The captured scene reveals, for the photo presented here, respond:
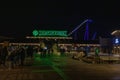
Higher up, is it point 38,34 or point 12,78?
point 38,34

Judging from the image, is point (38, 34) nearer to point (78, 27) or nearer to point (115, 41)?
point (115, 41)

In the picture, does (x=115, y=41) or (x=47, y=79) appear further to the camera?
(x=115, y=41)

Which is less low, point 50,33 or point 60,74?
point 50,33

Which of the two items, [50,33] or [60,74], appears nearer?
[60,74]

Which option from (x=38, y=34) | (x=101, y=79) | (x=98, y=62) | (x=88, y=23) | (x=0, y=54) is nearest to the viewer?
(x=101, y=79)

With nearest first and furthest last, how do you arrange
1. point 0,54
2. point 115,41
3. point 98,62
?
point 0,54, point 98,62, point 115,41

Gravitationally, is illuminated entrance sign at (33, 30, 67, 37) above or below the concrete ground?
above

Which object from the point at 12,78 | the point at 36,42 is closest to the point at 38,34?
the point at 36,42

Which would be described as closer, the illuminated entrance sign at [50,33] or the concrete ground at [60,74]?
the concrete ground at [60,74]

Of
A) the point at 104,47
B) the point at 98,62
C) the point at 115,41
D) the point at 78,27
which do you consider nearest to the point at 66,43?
the point at 104,47

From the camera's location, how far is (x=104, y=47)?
4377 inches

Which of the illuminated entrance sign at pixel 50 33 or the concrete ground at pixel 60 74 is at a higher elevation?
the illuminated entrance sign at pixel 50 33

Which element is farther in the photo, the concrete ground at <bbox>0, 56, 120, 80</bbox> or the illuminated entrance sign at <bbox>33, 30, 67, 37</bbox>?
the illuminated entrance sign at <bbox>33, 30, 67, 37</bbox>

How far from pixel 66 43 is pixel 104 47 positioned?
83.6 feet
